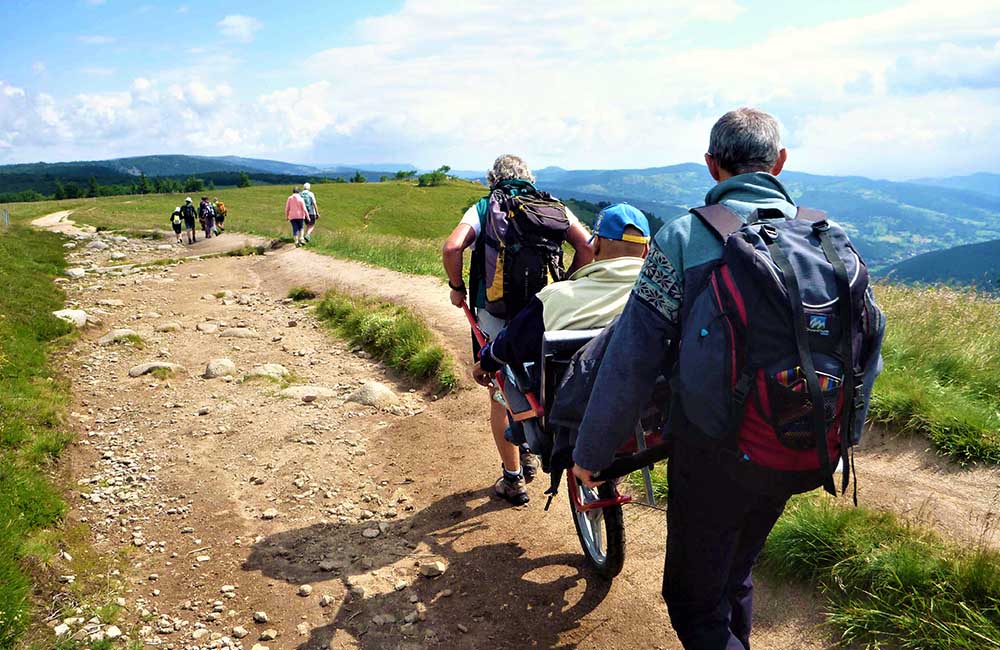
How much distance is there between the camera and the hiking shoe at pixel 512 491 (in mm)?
6090

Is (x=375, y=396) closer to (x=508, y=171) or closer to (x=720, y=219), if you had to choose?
(x=508, y=171)

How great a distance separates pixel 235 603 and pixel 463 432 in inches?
135

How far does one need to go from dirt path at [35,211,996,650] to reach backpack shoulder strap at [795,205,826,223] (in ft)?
9.43

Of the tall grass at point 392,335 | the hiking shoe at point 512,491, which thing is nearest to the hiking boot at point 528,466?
the hiking shoe at point 512,491

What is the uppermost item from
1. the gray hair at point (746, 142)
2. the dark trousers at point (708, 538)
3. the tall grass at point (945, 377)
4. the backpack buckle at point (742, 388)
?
the gray hair at point (746, 142)

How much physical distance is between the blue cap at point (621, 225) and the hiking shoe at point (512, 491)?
311 centimetres

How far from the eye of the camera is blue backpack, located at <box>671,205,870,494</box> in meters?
2.32

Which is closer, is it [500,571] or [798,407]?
[798,407]

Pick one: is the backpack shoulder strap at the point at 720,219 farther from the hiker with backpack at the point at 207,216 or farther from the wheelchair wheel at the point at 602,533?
Answer: the hiker with backpack at the point at 207,216

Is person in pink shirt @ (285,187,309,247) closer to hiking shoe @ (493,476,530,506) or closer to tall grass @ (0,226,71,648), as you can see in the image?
tall grass @ (0,226,71,648)

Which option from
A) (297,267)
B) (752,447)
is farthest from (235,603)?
(297,267)

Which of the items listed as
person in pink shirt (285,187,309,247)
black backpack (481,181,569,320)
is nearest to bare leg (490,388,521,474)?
black backpack (481,181,569,320)

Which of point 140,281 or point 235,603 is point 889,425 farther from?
point 140,281

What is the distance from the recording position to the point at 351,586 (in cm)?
506
